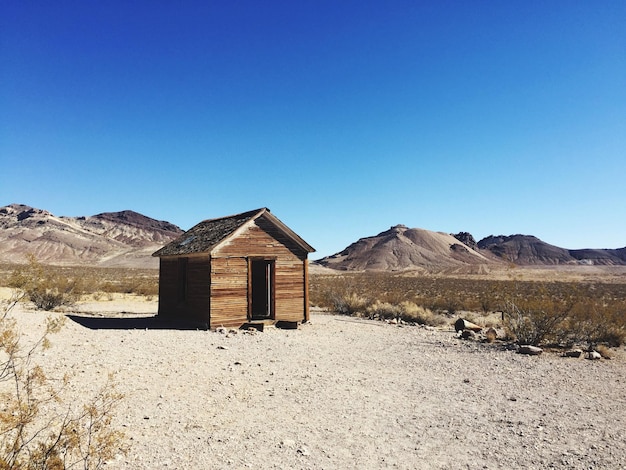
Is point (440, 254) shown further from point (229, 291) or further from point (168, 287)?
point (229, 291)

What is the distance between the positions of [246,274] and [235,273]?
42 centimetres

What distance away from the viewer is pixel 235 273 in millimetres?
14664

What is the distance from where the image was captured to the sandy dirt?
509cm

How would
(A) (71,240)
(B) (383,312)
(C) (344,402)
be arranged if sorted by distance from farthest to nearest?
(A) (71,240), (B) (383,312), (C) (344,402)

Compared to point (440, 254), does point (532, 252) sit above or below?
above

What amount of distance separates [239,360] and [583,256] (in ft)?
536

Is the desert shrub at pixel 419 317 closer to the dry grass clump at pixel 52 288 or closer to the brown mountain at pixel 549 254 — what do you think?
the dry grass clump at pixel 52 288

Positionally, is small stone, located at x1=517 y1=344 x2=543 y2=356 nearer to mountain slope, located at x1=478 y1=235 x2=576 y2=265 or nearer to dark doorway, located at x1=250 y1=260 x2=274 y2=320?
dark doorway, located at x1=250 y1=260 x2=274 y2=320

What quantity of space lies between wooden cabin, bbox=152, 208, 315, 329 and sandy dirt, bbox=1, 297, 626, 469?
203 cm

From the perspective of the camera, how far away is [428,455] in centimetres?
514

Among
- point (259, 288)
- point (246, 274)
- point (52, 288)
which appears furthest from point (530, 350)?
point (52, 288)

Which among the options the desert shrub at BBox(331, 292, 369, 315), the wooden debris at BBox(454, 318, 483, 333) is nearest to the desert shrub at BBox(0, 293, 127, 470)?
the wooden debris at BBox(454, 318, 483, 333)

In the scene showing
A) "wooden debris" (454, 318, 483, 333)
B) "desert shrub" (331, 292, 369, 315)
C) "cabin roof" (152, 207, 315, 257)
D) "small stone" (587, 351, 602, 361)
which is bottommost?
"small stone" (587, 351, 602, 361)

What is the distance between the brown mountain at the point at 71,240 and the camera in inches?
4163
